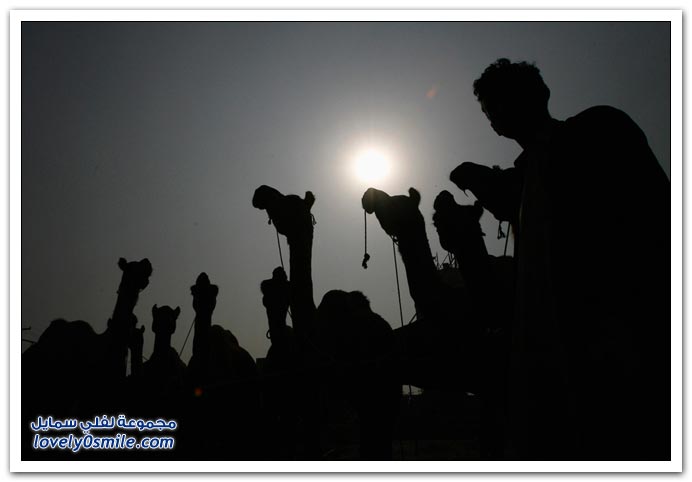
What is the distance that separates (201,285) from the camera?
1092 centimetres

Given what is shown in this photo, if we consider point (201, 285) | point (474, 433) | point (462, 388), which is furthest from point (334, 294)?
point (474, 433)

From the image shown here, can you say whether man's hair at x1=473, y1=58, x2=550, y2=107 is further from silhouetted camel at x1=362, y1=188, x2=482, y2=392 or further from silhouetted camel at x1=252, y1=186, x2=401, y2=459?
silhouetted camel at x1=252, y1=186, x2=401, y2=459

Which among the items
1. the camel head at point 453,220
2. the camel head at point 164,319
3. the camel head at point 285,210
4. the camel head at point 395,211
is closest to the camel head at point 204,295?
the camel head at point 164,319

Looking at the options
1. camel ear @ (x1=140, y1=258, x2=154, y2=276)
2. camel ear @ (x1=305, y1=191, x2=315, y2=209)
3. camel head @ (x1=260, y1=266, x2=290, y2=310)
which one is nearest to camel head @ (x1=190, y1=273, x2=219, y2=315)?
camel ear @ (x1=140, y1=258, x2=154, y2=276)

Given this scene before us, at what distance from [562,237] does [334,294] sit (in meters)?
6.04

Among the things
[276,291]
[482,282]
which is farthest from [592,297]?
[276,291]

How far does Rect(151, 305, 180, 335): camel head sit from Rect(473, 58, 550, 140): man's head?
38.1ft

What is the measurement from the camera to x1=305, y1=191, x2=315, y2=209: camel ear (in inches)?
383

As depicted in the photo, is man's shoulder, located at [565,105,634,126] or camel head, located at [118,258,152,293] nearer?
man's shoulder, located at [565,105,634,126]

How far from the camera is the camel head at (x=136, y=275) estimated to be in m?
10.9

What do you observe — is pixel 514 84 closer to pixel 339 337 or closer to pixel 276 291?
pixel 339 337

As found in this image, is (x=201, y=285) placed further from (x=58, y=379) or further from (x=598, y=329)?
(x=598, y=329)

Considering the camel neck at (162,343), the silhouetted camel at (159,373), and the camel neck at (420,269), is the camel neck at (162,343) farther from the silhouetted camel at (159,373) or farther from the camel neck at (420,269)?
the camel neck at (420,269)

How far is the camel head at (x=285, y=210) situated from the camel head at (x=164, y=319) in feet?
16.5
